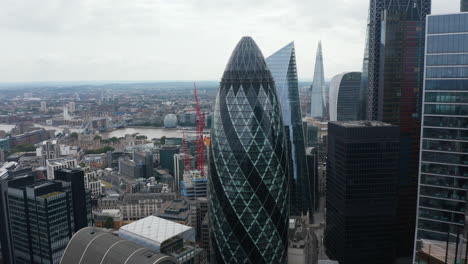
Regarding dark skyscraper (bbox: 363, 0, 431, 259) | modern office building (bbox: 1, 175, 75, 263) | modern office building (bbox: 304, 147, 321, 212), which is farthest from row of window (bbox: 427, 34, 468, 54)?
modern office building (bbox: 304, 147, 321, 212)

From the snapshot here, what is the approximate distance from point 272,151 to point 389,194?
1139 inches

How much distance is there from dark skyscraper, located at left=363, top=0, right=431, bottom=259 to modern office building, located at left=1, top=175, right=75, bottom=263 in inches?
2334

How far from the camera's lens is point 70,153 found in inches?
5723

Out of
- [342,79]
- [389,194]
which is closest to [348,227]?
[389,194]

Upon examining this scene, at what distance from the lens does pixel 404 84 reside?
7762cm

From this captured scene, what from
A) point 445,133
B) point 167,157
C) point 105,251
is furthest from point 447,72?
point 167,157

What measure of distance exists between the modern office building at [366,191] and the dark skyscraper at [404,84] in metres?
11.1

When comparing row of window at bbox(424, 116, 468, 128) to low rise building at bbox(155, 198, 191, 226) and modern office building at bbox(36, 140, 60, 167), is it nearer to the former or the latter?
low rise building at bbox(155, 198, 191, 226)

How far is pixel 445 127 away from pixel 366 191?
26665mm

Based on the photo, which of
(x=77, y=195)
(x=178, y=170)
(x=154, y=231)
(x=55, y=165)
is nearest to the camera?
(x=154, y=231)

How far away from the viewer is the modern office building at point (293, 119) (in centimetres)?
9044

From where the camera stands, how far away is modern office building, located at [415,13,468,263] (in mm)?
41228

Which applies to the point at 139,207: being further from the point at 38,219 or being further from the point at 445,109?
the point at 445,109

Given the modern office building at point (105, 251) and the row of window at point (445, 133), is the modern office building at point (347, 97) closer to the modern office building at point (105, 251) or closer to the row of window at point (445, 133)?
the row of window at point (445, 133)
